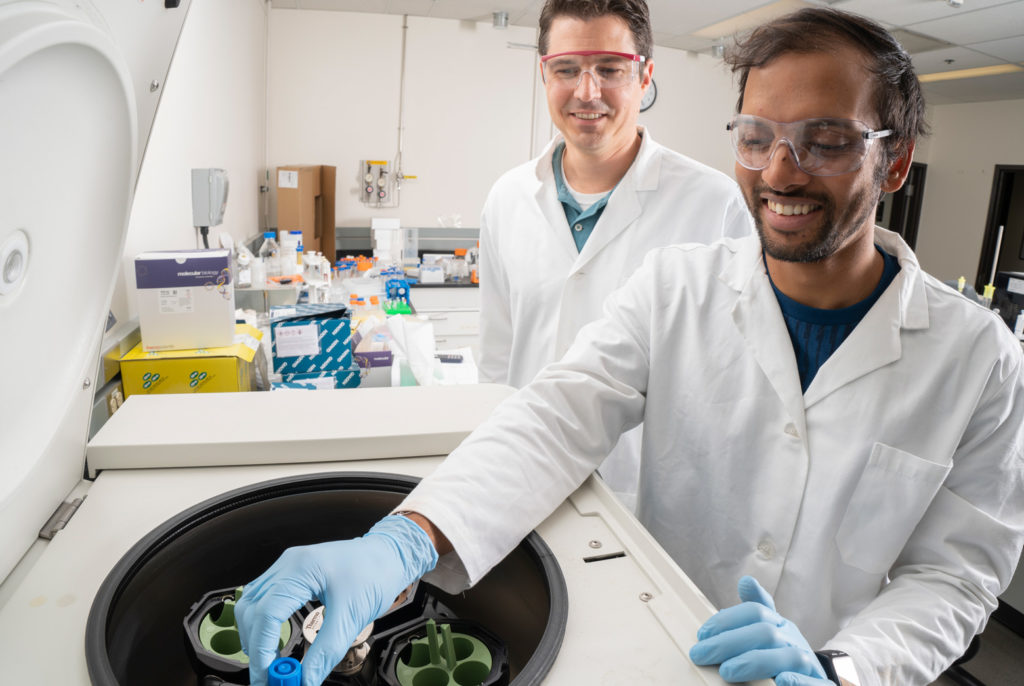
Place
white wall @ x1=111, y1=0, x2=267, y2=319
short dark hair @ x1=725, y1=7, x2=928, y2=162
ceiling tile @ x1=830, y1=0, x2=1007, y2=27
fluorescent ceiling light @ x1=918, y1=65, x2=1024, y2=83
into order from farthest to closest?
fluorescent ceiling light @ x1=918, y1=65, x2=1024, y2=83, ceiling tile @ x1=830, y1=0, x2=1007, y2=27, white wall @ x1=111, y1=0, x2=267, y2=319, short dark hair @ x1=725, y1=7, x2=928, y2=162

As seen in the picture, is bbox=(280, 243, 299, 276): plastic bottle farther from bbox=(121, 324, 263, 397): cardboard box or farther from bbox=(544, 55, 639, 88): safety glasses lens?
bbox=(544, 55, 639, 88): safety glasses lens

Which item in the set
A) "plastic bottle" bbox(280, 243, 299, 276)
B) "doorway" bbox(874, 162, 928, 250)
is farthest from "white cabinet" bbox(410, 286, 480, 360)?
"doorway" bbox(874, 162, 928, 250)

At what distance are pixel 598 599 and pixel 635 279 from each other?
0.69 meters

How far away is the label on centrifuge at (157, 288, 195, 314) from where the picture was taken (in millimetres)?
1389

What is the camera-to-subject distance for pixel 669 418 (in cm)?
112

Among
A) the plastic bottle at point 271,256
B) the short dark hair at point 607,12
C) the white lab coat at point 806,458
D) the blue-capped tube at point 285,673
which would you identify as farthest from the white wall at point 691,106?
the blue-capped tube at point 285,673

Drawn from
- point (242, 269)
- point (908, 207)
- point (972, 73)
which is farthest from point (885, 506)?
point (908, 207)

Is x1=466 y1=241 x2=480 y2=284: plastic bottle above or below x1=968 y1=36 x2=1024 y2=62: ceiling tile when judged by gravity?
below

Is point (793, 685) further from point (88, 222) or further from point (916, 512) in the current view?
point (88, 222)

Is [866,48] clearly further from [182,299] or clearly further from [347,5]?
[347,5]

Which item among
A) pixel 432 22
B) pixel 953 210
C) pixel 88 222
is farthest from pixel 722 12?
pixel 953 210

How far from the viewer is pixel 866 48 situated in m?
0.94

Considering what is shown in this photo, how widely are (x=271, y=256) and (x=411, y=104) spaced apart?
2.03 m

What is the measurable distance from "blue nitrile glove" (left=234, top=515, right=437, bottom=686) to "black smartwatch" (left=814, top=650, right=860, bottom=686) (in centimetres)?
44
